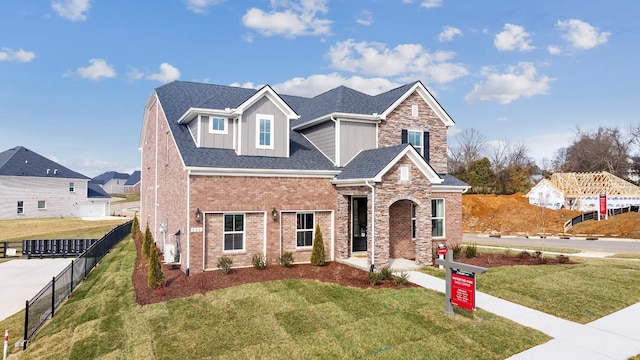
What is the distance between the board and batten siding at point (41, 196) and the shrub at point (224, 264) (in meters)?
45.2

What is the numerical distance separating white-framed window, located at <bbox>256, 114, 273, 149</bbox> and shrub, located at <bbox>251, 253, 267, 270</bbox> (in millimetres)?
5032

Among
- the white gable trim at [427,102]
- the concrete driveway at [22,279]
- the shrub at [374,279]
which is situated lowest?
the concrete driveway at [22,279]

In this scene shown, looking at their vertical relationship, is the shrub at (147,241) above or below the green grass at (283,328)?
above

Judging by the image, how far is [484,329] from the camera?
33.5 ft

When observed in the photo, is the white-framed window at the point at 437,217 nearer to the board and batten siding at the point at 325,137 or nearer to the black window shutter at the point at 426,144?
the black window shutter at the point at 426,144

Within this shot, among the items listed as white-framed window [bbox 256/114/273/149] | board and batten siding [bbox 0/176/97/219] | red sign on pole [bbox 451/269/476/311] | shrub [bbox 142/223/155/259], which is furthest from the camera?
board and batten siding [bbox 0/176/97/219]

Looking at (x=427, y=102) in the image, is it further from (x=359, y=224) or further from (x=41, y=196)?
(x=41, y=196)

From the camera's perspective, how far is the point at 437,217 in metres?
20.3

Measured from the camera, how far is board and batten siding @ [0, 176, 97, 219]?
153ft

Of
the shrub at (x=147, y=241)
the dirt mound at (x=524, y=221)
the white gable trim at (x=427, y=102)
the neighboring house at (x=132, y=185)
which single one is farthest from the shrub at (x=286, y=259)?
the neighboring house at (x=132, y=185)

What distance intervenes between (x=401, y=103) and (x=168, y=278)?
45.4ft

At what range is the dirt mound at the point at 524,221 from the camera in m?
38.2

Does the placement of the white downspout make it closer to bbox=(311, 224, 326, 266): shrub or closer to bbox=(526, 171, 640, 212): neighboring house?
bbox=(311, 224, 326, 266): shrub

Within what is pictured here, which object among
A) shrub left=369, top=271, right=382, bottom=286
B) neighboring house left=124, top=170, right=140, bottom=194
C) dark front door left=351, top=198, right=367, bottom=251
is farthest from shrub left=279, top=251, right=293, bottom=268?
neighboring house left=124, top=170, right=140, bottom=194
